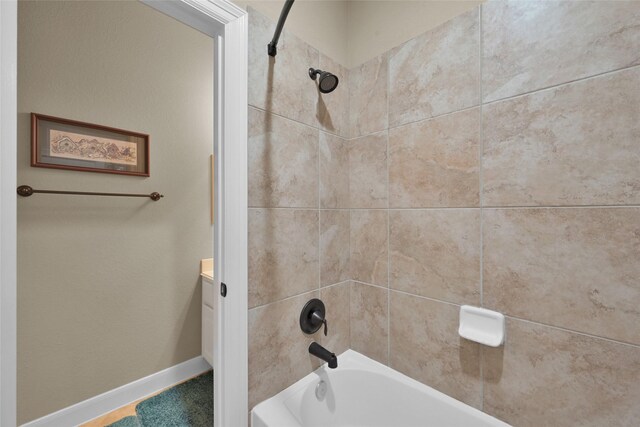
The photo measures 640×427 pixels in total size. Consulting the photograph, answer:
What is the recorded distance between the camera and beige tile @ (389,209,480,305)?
1.00m

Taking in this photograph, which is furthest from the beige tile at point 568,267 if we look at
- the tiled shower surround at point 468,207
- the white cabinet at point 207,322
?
the white cabinet at point 207,322

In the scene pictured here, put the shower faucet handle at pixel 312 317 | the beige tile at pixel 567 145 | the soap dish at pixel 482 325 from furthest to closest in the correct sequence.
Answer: the shower faucet handle at pixel 312 317, the soap dish at pixel 482 325, the beige tile at pixel 567 145

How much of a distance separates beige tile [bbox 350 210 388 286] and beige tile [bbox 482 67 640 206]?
0.46 m

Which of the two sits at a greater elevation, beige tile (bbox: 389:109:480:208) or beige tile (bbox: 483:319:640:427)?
beige tile (bbox: 389:109:480:208)

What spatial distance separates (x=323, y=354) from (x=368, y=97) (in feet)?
4.01

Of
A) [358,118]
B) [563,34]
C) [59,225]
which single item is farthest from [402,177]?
[59,225]

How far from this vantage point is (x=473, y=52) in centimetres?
98

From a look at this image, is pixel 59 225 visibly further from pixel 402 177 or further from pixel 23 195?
pixel 402 177

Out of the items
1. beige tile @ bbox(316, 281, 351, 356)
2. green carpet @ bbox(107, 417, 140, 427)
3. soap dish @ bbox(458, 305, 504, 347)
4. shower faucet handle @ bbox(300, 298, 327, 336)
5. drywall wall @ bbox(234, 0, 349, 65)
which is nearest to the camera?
soap dish @ bbox(458, 305, 504, 347)

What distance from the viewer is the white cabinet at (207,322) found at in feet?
6.22

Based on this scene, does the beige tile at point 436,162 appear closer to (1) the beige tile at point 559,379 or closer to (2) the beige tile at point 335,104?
(2) the beige tile at point 335,104

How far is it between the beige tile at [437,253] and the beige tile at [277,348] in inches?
17.6

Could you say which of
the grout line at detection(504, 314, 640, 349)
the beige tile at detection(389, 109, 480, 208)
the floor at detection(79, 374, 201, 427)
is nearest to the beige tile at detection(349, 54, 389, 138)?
the beige tile at detection(389, 109, 480, 208)

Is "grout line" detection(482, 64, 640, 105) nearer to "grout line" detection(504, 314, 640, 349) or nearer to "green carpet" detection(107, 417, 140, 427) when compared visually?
"grout line" detection(504, 314, 640, 349)
